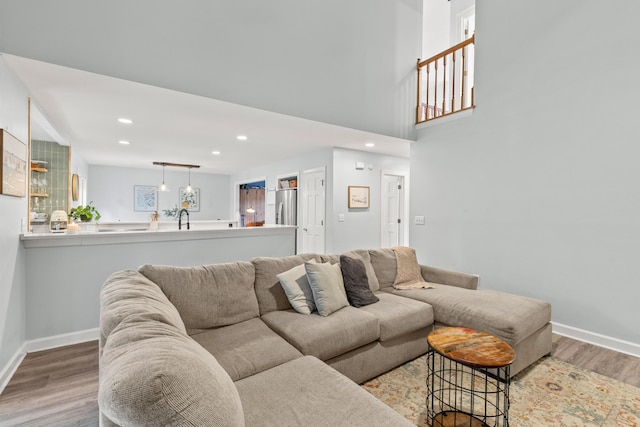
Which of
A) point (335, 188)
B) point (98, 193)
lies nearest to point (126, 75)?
point (335, 188)

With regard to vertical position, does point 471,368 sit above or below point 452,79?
below

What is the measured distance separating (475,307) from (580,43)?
287 cm

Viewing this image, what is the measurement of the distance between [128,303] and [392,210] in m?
5.21

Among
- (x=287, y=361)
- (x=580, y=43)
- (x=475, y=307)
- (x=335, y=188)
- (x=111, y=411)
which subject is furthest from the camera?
(x=335, y=188)

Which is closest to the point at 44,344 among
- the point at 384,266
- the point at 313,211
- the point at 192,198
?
the point at 384,266

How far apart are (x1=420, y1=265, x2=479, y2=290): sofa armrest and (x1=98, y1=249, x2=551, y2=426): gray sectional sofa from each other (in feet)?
0.03

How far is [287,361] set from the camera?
1.67 m

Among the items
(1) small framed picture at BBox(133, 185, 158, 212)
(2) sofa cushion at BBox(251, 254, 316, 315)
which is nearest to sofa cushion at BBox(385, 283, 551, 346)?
(2) sofa cushion at BBox(251, 254, 316, 315)

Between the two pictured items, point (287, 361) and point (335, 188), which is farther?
point (335, 188)

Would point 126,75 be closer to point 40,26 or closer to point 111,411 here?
point 40,26

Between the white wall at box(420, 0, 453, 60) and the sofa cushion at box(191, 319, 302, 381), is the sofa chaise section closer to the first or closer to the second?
the sofa cushion at box(191, 319, 302, 381)

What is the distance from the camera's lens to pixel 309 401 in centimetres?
125

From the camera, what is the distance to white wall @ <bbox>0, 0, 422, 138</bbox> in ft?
7.64

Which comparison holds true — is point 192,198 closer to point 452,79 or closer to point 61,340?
point 61,340
